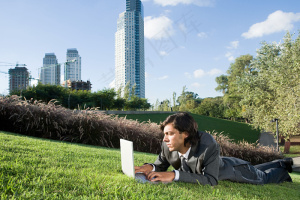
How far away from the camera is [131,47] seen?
110 meters

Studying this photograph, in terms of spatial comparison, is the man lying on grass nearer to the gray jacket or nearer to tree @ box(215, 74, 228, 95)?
the gray jacket

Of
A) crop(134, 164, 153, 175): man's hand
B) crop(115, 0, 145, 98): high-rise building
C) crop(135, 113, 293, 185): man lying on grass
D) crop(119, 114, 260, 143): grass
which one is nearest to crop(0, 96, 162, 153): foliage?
crop(134, 164, 153, 175): man's hand

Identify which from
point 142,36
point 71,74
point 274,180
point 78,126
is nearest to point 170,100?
point 78,126

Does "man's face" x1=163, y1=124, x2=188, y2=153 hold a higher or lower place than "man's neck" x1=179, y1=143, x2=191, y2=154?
higher

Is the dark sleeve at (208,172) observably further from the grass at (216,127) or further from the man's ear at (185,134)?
the grass at (216,127)

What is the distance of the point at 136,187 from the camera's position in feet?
7.34

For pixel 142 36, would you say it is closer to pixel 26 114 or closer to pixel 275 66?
pixel 275 66

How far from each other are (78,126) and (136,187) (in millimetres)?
6613

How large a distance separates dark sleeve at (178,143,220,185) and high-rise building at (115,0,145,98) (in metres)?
95.5

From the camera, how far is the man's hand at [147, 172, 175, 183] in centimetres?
252

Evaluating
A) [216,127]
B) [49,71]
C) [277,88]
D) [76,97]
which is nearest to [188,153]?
[277,88]

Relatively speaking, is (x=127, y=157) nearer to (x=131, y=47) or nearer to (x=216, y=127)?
(x=216, y=127)

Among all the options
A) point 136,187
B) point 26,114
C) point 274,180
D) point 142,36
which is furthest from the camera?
point 142,36

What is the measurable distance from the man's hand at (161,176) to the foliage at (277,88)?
1512cm
